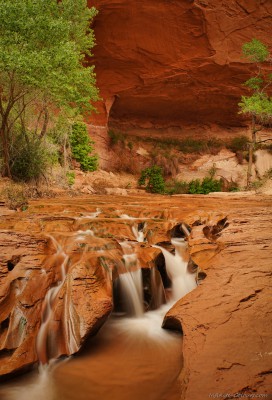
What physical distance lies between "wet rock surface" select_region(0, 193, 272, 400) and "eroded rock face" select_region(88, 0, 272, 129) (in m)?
14.6

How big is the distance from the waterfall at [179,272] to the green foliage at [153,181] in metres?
12.2

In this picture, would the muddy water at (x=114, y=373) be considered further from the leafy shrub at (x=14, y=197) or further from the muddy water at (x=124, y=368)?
the leafy shrub at (x=14, y=197)

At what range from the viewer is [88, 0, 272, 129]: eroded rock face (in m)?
16.3

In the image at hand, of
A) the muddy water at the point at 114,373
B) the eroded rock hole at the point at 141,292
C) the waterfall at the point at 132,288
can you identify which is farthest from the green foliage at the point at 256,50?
the muddy water at the point at 114,373

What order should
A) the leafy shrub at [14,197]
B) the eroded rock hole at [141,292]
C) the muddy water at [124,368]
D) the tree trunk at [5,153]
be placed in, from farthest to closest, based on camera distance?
the tree trunk at [5,153] < the leafy shrub at [14,197] < the eroded rock hole at [141,292] < the muddy water at [124,368]

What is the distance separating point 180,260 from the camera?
5512mm

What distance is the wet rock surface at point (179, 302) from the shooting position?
7.96ft

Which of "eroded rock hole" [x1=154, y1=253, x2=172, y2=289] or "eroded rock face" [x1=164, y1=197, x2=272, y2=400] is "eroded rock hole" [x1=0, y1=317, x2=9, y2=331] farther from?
"eroded rock hole" [x1=154, y1=253, x2=172, y2=289]

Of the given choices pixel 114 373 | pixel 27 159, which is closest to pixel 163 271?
pixel 114 373

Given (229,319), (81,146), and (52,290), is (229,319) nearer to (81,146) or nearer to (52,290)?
(52,290)

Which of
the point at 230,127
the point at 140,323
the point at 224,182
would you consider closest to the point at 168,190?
the point at 224,182

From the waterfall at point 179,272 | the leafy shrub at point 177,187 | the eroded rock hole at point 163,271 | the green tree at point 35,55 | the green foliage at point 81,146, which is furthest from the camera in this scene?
the leafy shrub at point 177,187

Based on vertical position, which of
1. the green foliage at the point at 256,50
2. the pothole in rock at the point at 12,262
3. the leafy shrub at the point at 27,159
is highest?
the green foliage at the point at 256,50

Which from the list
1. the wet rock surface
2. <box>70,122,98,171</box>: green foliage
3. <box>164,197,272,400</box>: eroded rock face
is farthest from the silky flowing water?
<box>70,122,98,171</box>: green foliage
